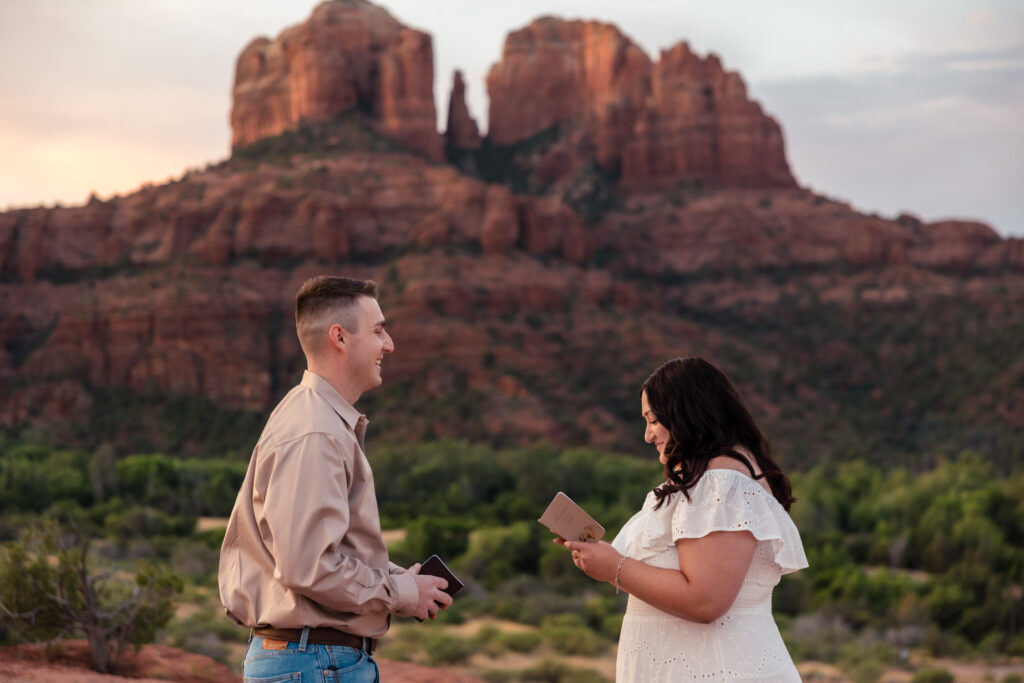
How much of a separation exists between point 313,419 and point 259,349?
55948 mm

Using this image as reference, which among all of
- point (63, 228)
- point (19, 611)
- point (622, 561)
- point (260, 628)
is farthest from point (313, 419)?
point (63, 228)

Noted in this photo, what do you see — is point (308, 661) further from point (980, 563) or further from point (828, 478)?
point (828, 478)

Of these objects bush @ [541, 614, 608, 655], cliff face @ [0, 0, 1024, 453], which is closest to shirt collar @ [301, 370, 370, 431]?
bush @ [541, 614, 608, 655]

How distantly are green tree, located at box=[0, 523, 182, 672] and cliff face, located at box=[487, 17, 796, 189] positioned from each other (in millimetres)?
75137

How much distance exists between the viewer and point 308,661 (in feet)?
10.3

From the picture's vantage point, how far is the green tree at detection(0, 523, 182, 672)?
32.8 ft

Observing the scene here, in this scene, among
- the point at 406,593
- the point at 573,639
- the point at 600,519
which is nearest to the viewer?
the point at 406,593

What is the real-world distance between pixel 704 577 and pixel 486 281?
57335mm

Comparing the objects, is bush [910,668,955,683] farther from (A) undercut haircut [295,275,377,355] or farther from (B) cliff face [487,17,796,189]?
(B) cliff face [487,17,796,189]

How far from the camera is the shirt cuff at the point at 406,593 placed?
3236 millimetres

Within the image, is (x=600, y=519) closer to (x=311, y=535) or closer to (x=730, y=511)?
(x=730, y=511)

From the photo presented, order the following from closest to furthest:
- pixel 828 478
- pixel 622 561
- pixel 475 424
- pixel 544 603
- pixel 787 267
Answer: pixel 622 561
pixel 544 603
pixel 828 478
pixel 475 424
pixel 787 267

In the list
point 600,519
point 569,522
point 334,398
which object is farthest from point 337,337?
point 600,519

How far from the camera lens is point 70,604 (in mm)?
10266
